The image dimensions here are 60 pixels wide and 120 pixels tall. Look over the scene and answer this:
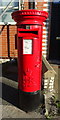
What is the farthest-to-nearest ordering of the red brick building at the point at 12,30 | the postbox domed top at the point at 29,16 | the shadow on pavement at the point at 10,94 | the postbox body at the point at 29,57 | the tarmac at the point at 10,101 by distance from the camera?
the red brick building at the point at 12,30 < the shadow on pavement at the point at 10,94 < the tarmac at the point at 10,101 < the postbox body at the point at 29,57 < the postbox domed top at the point at 29,16

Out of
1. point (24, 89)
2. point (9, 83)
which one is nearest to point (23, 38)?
point (24, 89)

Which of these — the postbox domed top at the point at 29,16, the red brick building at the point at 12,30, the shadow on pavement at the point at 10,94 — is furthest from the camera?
the red brick building at the point at 12,30

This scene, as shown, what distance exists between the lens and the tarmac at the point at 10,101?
2.82 meters

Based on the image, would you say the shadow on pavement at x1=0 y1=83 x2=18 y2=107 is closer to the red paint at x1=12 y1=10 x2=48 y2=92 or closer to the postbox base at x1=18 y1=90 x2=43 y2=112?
the postbox base at x1=18 y1=90 x2=43 y2=112

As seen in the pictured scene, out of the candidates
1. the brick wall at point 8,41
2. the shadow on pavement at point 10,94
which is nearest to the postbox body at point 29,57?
the shadow on pavement at point 10,94

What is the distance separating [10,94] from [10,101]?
0.33 m

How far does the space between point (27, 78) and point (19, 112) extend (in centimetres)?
71

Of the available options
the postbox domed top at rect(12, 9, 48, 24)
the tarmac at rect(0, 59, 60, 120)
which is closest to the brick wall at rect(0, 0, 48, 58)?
the tarmac at rect(0, 59, 60, 120)

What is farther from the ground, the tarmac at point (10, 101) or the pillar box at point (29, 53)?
the pillar box at point (29, 53)

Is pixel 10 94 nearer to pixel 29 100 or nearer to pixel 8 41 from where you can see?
pixel 29 100

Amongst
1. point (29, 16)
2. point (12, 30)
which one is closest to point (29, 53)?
point (29, 16)

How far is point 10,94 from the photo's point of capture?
3.65m

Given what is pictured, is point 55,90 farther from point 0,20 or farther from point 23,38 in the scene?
point 0,20

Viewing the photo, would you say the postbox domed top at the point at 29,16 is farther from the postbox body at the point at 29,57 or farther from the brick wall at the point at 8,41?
the brick wall at the point at 8,41
